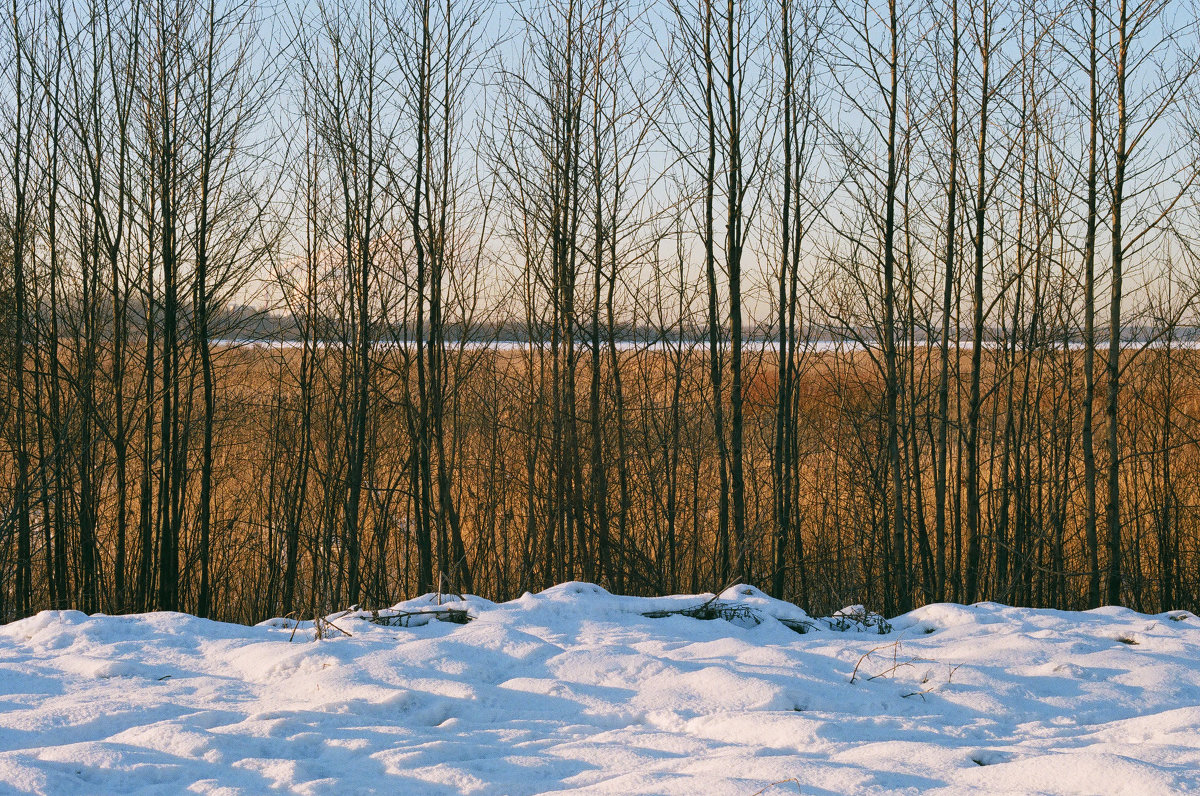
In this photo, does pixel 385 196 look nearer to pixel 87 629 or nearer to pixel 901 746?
pixel 87 629

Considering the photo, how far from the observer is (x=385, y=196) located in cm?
699

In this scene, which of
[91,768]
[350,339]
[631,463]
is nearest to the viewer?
[91,768]

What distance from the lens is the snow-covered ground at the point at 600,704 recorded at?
88.0 inches

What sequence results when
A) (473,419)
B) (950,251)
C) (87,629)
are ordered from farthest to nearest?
(473,419)
(950,251)
(87,629)

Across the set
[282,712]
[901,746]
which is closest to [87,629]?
[282,712]

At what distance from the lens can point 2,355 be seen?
22.1 ft


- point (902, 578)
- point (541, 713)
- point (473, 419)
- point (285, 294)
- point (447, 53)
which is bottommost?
point (902, 578)

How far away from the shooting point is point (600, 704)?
300cm

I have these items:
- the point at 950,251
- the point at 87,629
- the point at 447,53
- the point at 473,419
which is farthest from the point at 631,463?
the point at 87,629

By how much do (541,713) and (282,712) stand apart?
880 mm

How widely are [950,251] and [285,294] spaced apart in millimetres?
5630

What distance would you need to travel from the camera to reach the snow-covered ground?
2236 millimetres

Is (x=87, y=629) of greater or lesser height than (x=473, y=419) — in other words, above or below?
below

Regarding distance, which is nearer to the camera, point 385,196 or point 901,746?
point 901,746
